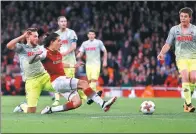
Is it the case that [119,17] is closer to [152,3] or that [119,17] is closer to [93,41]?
[152,3]

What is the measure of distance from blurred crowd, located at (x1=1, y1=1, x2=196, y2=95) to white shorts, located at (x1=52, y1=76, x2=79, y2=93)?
541 inches

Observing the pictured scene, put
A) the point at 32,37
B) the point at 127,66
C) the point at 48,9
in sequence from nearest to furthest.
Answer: the point at 32,37
the point at 127,66
the point at 48,9

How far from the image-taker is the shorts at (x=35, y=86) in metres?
13.6

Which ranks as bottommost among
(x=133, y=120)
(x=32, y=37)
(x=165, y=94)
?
(x=165, y=94)

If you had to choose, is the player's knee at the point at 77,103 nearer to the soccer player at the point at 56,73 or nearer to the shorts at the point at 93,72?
the soccer player at the point at 56,73

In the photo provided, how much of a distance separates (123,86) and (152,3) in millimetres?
6426

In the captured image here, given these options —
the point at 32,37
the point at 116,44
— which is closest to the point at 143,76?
the point at 116,44

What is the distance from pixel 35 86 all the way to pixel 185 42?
12.1 feet

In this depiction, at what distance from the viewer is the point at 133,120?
1116cm

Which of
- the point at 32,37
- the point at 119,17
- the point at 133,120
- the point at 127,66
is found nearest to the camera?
the point at 133,120

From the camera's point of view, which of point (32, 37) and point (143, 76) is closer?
point (32, 37)

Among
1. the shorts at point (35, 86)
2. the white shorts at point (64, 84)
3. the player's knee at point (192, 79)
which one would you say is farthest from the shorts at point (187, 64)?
the shorts at point (35, 86)

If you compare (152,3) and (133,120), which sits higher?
(152,3)

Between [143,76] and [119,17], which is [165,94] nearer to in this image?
[143,76]
